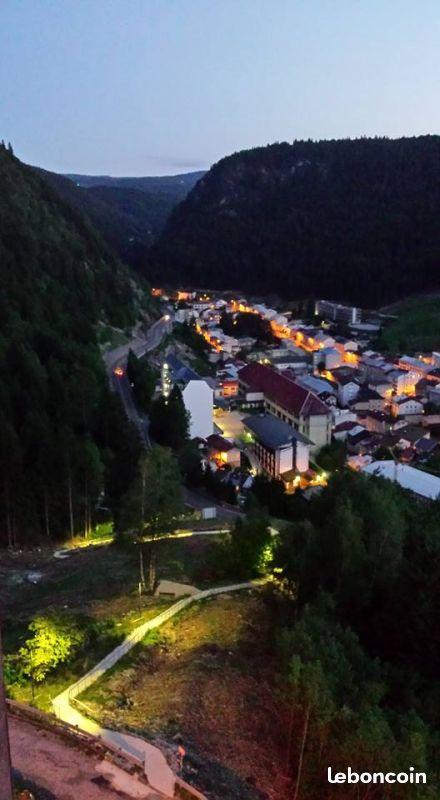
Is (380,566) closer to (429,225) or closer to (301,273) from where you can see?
(301,273)

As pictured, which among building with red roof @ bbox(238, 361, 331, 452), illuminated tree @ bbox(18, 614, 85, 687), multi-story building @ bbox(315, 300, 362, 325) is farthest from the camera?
multi-story building @ bbox(315, 300, 362, 325)

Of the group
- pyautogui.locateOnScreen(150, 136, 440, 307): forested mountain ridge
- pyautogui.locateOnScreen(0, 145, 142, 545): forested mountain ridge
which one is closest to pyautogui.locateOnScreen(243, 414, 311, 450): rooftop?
pyautogui.locateOnScreen(0, 145, 142, 545): forested mountain ridge

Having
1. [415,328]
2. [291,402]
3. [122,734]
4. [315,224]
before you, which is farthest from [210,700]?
[315,224]

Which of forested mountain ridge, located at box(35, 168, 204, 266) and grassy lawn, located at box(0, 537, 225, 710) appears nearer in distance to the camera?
grassy lawn, located at box(0, 537, 225, 710)

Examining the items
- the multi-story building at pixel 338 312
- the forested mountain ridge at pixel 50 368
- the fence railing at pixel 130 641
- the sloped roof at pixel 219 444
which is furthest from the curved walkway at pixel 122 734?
the multi-story building at pixel 338 312

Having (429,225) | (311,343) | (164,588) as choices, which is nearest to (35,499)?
(164,588)

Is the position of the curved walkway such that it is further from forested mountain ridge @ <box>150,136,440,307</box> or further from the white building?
forested mountain ridge @ <box>150,136,440,307</box>

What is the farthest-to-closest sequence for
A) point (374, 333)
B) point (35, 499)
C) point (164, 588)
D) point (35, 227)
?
point (374, 333) → point (35, 227) → point (35, 499) → point (164, 588)
